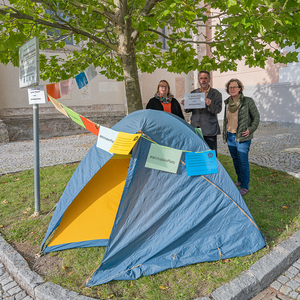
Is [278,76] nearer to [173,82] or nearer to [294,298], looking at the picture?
[173,82]

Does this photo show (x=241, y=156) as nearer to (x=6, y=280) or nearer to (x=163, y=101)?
(x=163, y=101)

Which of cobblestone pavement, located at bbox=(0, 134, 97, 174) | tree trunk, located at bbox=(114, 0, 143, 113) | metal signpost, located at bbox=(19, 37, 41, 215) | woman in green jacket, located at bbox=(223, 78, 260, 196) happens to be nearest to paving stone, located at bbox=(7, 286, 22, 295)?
metal signpost, located at bbox=(19, 37, 41, 215)

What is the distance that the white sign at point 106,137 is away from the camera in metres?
2.60

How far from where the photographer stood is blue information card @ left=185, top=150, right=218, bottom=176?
9.25 ft

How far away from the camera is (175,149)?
275cm

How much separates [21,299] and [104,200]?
1.27m

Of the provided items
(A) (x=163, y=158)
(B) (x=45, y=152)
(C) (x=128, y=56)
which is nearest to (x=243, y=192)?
(A) (x=163, y=158)

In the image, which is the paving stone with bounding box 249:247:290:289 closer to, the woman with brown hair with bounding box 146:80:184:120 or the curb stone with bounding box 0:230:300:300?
the curb stone with bounding box 0:230:300:300

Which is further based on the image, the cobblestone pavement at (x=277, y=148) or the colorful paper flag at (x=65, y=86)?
the cobblestone pavement at (x=277, y=148)

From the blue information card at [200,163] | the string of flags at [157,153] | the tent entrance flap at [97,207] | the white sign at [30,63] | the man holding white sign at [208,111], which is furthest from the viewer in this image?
the man holding white sign at [208,111]

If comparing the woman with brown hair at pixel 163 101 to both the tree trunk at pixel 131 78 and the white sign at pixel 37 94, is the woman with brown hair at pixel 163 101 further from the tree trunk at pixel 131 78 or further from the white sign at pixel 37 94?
the white sign at pixel 37 94

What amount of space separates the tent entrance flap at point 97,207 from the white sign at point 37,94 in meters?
1.31

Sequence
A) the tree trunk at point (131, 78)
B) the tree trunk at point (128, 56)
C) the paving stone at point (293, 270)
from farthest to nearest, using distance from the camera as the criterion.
A: the tree trunk at point (131, 78)
the tree trunk at point (128, 56)
the paving stone at point (293, 270)

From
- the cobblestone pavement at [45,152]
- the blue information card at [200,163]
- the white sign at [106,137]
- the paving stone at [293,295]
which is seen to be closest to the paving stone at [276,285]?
the paving stone at [293,295]
